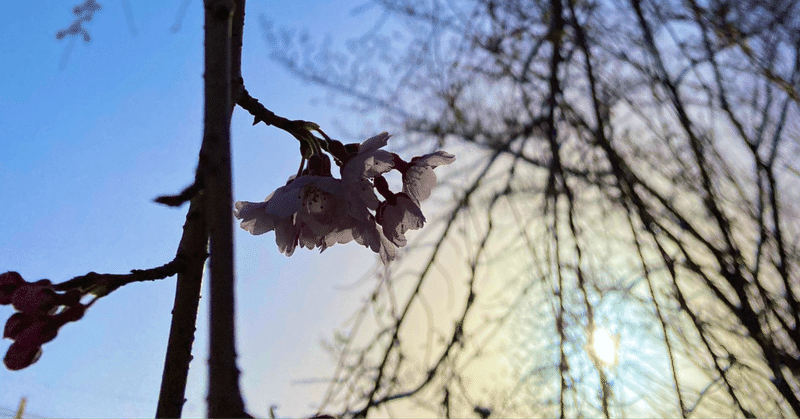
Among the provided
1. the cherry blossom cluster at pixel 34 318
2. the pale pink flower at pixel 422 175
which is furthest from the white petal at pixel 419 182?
the cherry blossom cluster at pixel 34 318

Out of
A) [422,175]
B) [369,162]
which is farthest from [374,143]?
[422,175]

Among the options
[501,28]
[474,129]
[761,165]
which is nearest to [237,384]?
[761,165]

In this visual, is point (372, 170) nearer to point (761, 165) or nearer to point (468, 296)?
point (468, 296)

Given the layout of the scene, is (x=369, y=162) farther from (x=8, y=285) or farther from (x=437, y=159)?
(x=8, y=285)

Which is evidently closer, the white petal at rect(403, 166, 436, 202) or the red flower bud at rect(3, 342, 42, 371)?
the red flower bud at rect(3, 342, 42, 371)

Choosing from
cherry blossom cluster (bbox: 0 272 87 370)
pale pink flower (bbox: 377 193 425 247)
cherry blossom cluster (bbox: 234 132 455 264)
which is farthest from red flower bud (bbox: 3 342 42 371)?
pale pink flower (bbox: 377 193 425 247)

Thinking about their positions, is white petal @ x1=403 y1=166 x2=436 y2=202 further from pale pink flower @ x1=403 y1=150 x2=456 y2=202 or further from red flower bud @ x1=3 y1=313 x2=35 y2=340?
red flower bud @ x1=3 y1=313 x2=35 y2=340
